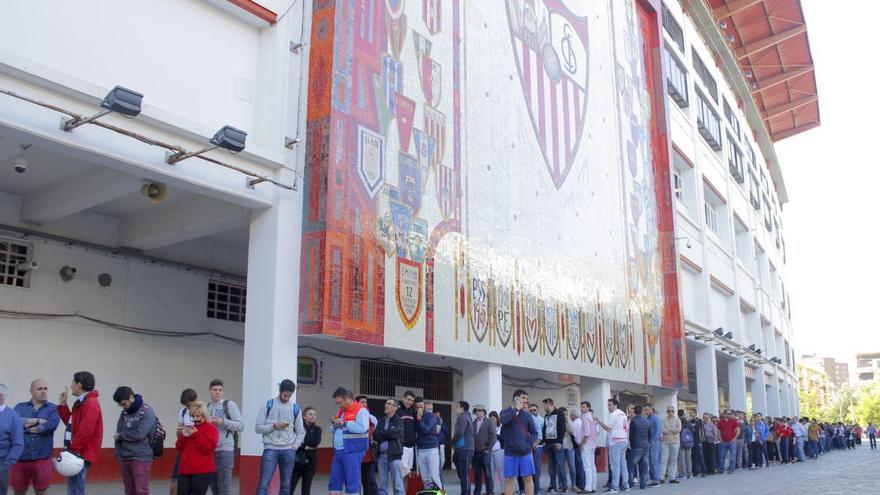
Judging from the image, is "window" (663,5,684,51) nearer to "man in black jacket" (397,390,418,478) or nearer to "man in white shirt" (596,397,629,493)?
"man in white shirt" (596,397,629,493)

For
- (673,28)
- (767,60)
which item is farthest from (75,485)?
(767,60)

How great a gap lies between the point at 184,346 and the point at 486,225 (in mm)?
6542

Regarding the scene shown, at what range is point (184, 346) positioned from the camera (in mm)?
15883

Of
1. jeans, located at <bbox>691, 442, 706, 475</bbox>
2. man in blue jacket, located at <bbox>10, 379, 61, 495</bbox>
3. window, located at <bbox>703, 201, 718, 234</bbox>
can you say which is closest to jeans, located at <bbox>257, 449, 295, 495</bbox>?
man in blue jacket, located at <bbox>10, 379, 61, 495</bbox>

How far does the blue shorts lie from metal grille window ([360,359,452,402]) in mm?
5924

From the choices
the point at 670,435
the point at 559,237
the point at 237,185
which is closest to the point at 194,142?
the point at 237,185

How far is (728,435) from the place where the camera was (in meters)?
22.2

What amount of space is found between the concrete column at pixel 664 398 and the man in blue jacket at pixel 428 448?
1674 centimetres

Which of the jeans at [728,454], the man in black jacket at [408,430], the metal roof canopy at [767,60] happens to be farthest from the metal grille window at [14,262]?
the metal roof canopy at [767,60]

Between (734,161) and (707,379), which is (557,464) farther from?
(734,161)

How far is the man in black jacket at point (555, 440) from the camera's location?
15.1m

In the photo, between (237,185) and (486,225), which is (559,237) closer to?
(486,225)

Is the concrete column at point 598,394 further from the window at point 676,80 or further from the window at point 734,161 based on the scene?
the window at point 734,161

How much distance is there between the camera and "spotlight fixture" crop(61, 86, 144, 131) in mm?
10133
